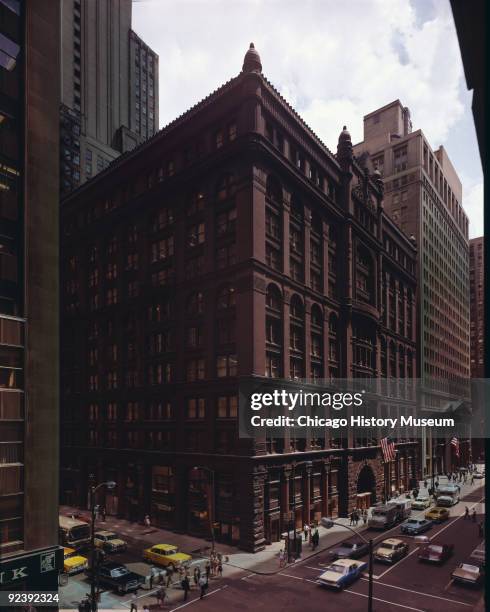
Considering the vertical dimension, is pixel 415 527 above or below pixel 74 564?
below

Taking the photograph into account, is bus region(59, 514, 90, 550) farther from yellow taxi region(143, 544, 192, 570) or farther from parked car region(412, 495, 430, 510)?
Result: parked car region(412, 495, 430, 510)

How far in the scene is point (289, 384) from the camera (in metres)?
51.8

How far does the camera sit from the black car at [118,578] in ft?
115

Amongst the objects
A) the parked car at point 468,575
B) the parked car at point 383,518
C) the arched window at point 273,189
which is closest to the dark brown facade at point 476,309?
the parked car at point 383,518

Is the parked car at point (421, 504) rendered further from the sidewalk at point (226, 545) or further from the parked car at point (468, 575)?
the parked car at point (468, 575)

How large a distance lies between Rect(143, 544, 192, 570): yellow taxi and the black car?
11.2ft

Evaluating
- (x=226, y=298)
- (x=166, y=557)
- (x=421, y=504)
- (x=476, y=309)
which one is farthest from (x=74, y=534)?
(x=476, y=309)

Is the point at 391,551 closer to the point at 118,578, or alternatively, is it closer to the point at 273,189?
the point at 118,578

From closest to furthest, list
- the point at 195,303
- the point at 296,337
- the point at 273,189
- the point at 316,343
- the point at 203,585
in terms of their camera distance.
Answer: the point at 203,585
the point at 273,189
the point at 195,303
the point at 296,337
the point at 316,343

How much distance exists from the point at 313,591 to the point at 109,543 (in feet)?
59.2

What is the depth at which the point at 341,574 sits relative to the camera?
3566 cm

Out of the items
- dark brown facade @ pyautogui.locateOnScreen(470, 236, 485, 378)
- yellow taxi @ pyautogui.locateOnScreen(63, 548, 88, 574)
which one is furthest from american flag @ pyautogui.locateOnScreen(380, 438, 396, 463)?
dark brown facade @ pyautogui.locateOnScreen(470, 236, 485, 378)

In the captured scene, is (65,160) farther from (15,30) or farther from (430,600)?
(430,600)

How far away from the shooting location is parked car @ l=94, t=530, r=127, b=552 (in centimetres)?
4412
